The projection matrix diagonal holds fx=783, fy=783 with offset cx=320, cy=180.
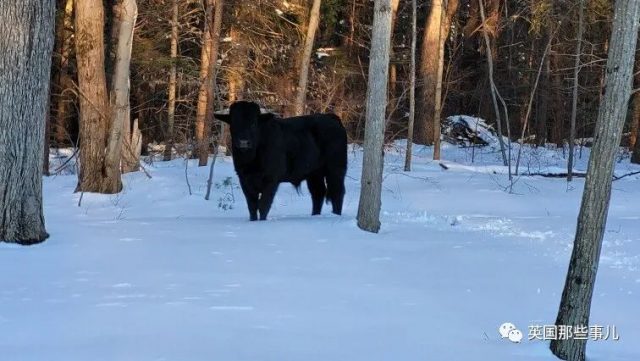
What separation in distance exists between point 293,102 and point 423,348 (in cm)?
1810

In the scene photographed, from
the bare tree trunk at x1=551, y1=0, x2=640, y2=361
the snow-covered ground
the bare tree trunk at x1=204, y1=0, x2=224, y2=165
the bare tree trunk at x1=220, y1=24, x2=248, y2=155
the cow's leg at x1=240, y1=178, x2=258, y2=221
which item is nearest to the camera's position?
the snow-covered ground

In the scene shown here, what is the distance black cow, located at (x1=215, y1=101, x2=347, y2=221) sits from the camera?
35.5 feet

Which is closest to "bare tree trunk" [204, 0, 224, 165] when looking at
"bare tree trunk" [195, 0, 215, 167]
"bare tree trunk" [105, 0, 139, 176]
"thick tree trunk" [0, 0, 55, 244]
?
"bare tree trunk" [195, 0, 215, 167]

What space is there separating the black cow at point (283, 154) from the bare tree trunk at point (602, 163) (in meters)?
6.31

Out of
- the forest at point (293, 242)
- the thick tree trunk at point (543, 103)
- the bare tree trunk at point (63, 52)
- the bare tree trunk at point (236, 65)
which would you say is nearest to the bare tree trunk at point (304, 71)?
the forest at point (293, 242)

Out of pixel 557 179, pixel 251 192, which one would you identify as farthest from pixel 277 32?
pixel 251 192

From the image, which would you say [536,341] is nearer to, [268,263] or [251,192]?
[268,263]

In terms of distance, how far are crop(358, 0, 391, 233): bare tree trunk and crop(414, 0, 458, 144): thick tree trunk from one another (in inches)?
635

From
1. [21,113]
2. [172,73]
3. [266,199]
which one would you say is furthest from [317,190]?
[172,73]

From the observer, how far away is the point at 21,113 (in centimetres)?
741

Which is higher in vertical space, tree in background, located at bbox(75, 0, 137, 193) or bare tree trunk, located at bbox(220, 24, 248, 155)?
bare tree trunk, located at bbox(220, 24, 248, 155)

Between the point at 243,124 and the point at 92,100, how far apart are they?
191 inches

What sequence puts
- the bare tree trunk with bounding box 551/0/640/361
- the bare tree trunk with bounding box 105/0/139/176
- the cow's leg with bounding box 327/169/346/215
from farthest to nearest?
1. the bare tree trunk with bounding box 105/0/139/176
2. the cow's leg with bounding box 327/169/346/215
3. the bare tree trunk with bounding box 551/0/640/361

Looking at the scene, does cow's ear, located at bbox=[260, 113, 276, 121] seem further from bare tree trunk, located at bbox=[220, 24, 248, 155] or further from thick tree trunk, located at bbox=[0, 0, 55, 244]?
bare tree trunk, located at bbox=[220, 24, 248, 155]
